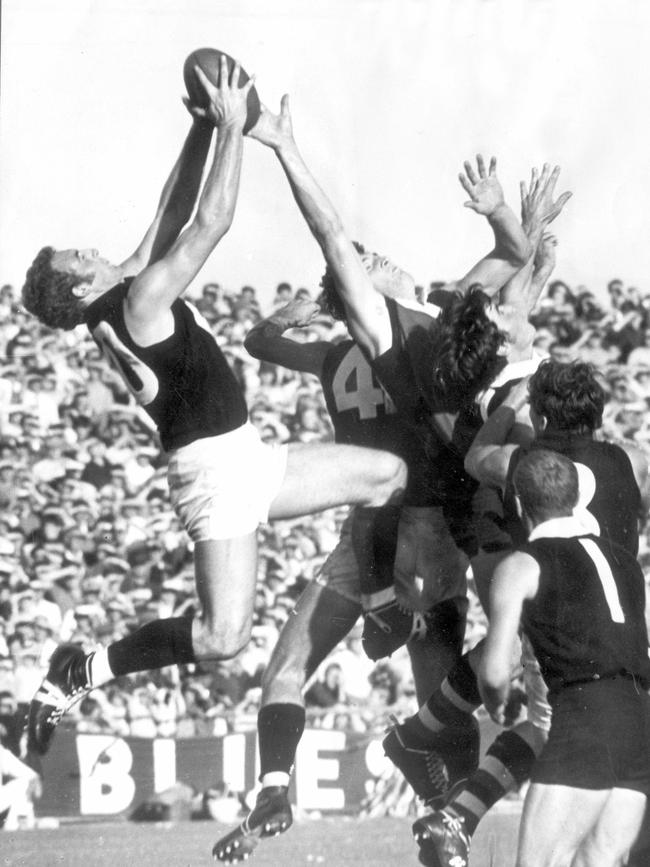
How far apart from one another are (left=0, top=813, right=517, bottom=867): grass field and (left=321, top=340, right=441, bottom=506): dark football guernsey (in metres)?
2.16

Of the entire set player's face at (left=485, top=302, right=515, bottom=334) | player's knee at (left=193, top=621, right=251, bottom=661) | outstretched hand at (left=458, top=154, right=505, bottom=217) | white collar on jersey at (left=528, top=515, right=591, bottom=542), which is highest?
outstretched hand at (left=458, top=154, right=505, bottom=217)

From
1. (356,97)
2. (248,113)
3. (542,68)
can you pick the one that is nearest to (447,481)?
(248,113)

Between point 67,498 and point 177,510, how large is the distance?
6.17 meters

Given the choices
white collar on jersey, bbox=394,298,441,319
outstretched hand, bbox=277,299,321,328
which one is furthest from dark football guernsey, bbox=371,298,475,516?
outstretched hand, bbox=277,299,321,328

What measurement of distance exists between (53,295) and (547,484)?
77.1 inches

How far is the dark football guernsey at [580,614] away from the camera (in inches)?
166

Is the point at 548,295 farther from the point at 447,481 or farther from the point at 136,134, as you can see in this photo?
the point at 447,481

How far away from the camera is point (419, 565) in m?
5.35

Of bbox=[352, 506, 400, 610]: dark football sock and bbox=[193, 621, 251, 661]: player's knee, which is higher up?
bbox=[352, 506, 400, 610]: dark football sock

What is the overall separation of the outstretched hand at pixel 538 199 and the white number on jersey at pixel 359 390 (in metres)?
0.97

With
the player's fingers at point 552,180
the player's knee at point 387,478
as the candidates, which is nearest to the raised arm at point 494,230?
the player's fingers at point 552,180

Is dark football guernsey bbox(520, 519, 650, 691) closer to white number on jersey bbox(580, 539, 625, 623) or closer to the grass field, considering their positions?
white number on jersey bbox(580, 539, 625, 623)

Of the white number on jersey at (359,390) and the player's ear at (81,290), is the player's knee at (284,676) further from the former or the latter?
the player's ear at (81,290)

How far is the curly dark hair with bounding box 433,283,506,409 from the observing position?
16.0 feet
